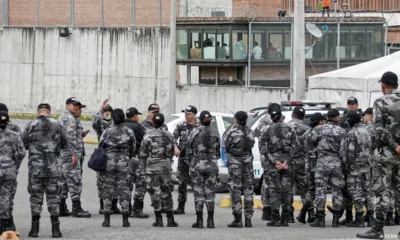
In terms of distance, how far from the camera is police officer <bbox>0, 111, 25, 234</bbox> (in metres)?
14.4

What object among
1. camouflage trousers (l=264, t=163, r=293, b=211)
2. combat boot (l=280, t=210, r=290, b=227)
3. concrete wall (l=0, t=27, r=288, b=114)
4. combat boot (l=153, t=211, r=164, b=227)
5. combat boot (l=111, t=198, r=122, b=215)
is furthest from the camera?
concrete wall (l=0, t=27, r=288, b=114)

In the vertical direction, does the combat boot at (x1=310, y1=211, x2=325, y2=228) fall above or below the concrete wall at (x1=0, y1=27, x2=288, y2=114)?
below

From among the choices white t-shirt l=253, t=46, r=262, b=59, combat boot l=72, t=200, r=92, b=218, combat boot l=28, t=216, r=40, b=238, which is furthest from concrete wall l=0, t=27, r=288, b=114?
combat boot l=28, t=216, r=40, b=238

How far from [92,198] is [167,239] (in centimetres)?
628

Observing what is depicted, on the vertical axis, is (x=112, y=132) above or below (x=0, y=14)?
below

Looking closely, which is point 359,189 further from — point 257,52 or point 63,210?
point 257,52

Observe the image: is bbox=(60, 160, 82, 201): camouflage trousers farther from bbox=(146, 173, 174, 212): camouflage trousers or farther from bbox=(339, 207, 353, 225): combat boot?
bbox=(339, 207, 353, 225): combat boot

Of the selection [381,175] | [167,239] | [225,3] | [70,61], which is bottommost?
[167,239]

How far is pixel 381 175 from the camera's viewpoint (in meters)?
13.2

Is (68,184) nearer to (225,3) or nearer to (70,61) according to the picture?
(70,61)

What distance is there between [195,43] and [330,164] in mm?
26438

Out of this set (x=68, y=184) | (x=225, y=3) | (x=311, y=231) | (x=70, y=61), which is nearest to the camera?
(x=311, y=231)

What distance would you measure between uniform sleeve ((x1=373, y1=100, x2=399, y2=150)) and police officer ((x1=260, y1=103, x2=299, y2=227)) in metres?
3.16

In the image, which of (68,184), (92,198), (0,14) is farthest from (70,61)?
(68,184)
